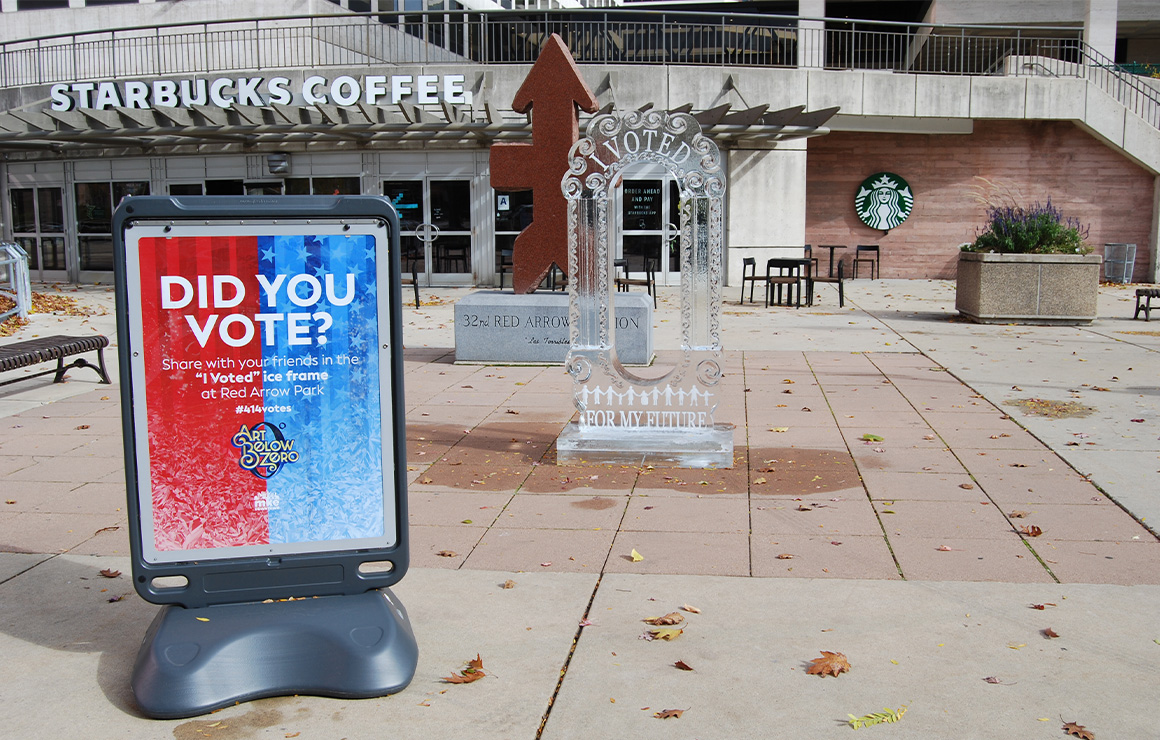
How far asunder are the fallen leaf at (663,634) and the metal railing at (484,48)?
65.6 feet

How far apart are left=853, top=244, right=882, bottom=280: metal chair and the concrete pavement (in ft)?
53.4

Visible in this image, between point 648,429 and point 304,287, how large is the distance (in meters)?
3.94

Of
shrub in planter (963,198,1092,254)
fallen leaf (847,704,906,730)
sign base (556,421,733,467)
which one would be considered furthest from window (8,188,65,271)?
fallen leaf (847,704,906,730)

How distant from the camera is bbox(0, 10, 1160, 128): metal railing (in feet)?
76.3

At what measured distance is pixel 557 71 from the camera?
11281 millimetres

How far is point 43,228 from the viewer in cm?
2486

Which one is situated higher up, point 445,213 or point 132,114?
point 132,114

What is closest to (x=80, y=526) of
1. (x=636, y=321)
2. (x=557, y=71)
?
(x=636, y=321)

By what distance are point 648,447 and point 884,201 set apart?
66.7ft

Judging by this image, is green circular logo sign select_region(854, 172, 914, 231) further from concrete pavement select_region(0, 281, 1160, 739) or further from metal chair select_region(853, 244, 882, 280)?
concrete pavement select_region(0, 281, 1160, 739)

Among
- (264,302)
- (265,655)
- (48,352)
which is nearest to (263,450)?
(264,302)

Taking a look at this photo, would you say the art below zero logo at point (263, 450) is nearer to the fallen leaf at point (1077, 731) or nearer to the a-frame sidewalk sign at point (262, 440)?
the a-frame sidewalk sign at point (262, 440)

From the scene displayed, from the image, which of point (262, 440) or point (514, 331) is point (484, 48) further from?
point (262, 440)

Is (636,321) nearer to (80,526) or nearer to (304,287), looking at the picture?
(80,526)
